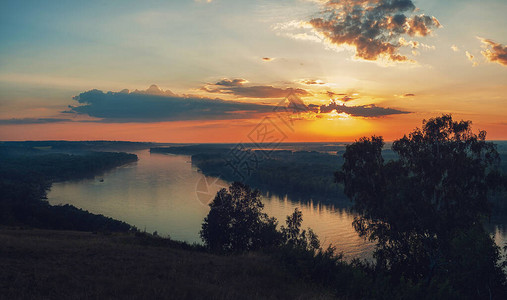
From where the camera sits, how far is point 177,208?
246 ft

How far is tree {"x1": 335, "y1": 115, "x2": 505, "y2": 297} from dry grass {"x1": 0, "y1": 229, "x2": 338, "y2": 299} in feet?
36.7

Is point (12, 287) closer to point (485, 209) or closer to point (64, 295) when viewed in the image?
point (64, 295)

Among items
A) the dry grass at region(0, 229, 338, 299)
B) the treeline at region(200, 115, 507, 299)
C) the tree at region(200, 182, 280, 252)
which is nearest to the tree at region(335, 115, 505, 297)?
the treeline at region(200, 115, 507, 299)

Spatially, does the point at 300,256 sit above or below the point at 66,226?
above

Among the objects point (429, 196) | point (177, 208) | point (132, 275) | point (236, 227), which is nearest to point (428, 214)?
point (429, 196)

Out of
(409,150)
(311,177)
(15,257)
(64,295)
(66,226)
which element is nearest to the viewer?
(64,295)

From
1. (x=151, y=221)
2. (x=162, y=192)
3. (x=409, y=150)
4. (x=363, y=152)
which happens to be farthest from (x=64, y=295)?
(x=162, y=192)

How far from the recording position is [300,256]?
67.6 ft

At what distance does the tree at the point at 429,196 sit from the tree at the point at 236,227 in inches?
569

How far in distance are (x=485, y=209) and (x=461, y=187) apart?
85.0 inches

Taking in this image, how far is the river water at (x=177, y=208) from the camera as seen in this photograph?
56000 mm

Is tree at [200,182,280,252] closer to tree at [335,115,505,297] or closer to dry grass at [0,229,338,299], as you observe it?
tree at [335,115,505,297]

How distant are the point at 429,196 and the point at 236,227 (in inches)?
867

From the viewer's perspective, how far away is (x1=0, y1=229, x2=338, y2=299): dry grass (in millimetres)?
12117
